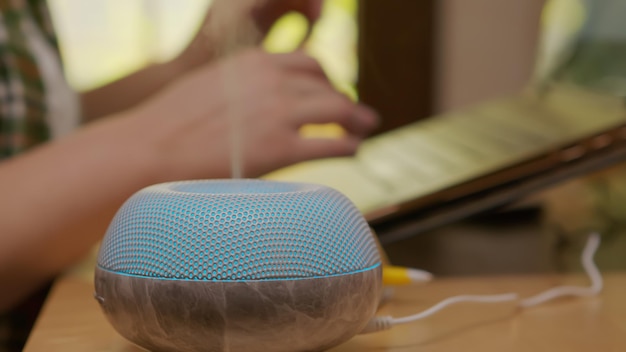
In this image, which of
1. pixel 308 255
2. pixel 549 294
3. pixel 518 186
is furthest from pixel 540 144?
pixel 308 255

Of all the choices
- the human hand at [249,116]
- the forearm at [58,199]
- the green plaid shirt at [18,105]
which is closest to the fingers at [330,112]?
the human hand at [249,116]

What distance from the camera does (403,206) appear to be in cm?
58

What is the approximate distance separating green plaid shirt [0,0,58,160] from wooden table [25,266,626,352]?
0.61 ft

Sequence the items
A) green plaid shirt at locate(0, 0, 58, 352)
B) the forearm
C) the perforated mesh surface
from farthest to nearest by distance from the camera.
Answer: green plaid shirt at locate(0, 0, 58, 352)
the forearm
the perforated mesh surface

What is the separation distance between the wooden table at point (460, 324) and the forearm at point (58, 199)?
0.02 metres

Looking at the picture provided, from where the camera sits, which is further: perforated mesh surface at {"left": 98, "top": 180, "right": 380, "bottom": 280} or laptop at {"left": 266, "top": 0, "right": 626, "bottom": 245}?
laptop at {"left": 266, "top": 0, "right": 626, "bottom": 245}

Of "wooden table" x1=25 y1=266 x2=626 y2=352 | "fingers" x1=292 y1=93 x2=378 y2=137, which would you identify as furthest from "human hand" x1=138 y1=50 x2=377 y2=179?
"wooden table" x1=25 y1=266 x2=626 y2=352

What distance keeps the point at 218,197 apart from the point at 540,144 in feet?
1.29

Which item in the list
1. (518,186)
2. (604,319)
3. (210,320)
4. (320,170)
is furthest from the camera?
(320,170)

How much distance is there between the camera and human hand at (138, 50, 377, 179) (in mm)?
519

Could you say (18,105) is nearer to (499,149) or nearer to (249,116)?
(249,116)

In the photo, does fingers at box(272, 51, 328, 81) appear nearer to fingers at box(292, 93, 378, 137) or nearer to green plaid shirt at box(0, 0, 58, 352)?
fingers at box(292, 93, 378, 137)

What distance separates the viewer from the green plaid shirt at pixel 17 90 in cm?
62

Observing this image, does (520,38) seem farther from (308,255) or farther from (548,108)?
(308,255)
